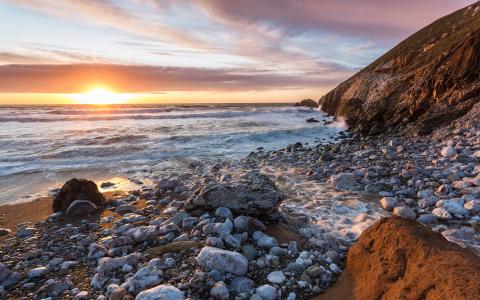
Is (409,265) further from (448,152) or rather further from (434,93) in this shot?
(434,93)

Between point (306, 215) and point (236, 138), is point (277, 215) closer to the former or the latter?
point (306, 215)

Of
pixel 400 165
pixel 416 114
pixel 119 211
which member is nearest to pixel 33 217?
pixel 119 211

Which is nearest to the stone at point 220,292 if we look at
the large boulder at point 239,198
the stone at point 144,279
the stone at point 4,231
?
the stone at point 144,279

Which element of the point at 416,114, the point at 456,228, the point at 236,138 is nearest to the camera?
the point at 456,228

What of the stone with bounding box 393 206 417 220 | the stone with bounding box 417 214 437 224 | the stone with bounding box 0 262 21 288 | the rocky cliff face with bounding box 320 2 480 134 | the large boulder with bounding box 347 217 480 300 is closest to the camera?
the large boulder with bounding box 347 217 480 300

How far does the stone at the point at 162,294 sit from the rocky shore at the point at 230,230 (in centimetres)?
1

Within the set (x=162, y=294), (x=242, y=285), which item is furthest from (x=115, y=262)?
(x=242, y=285)

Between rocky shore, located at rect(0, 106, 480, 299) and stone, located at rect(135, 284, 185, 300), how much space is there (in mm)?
14

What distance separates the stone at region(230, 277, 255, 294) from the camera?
3785 mm

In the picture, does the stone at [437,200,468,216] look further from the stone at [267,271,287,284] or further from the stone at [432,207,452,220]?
the stone at [267,271,287,284]

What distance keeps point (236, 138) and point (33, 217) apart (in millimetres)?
13305

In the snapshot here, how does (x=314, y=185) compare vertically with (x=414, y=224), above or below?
below

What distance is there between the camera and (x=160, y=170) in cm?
1141

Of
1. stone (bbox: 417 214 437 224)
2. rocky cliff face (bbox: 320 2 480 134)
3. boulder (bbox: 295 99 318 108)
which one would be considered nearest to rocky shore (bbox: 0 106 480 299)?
stone (bbox: 417 214 437 224)
